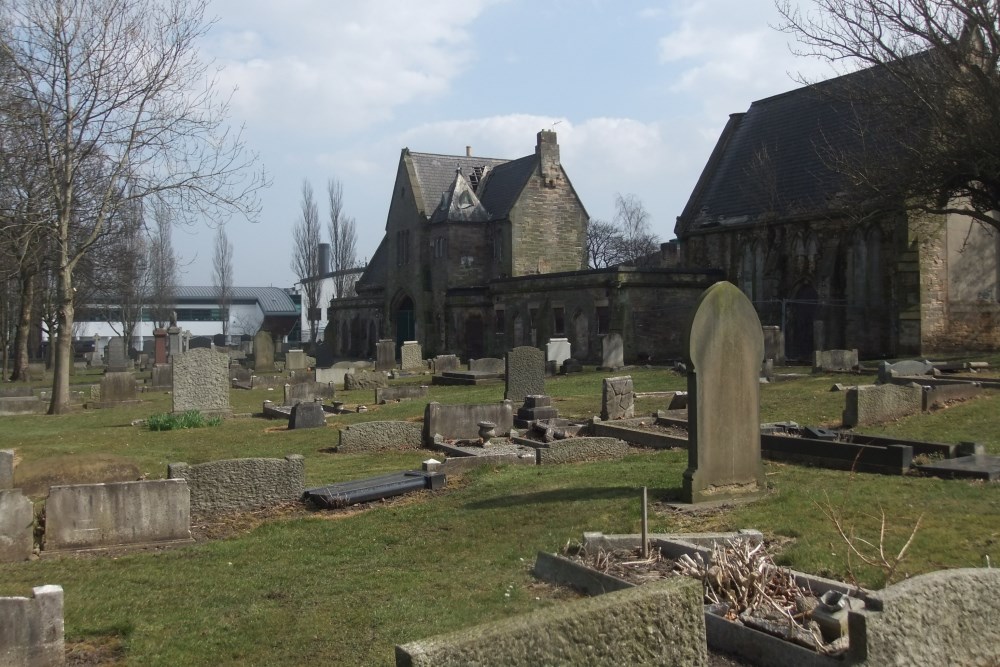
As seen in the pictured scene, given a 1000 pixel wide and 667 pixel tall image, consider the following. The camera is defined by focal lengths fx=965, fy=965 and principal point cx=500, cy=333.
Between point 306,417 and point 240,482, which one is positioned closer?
point 240,482

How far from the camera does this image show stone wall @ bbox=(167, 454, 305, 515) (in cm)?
1016

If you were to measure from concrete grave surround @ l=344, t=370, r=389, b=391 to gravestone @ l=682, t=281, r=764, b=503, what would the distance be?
68.0ft

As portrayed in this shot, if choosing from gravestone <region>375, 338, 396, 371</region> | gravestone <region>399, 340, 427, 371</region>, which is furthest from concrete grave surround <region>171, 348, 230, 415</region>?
gravestone <region>375, 338, 396, 371</region>

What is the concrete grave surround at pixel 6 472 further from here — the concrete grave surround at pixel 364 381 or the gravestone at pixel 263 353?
the gravestone at pixel 263 353

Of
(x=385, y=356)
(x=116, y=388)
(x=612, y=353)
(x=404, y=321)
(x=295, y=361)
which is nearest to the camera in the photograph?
(x=116, y=388)

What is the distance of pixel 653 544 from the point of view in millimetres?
7367

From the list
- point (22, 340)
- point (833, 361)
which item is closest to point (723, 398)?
point (833, 361)

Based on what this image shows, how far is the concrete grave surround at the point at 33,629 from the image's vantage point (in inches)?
222

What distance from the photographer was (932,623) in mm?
4684

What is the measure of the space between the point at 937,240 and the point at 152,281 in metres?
52.6

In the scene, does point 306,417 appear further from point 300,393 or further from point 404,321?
point 404,321

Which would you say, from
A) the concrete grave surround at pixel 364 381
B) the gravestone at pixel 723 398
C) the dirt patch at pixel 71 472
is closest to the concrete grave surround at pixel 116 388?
the concrete grave surround at pixel 364 381

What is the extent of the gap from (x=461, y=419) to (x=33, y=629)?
1021 centimetres

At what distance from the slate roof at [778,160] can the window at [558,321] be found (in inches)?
251
